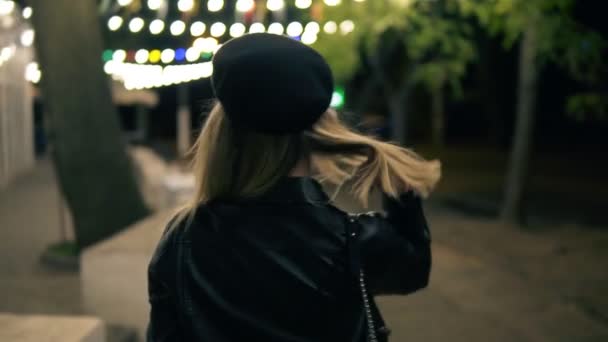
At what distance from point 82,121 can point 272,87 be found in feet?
22.5

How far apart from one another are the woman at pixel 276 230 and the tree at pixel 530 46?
9.30m

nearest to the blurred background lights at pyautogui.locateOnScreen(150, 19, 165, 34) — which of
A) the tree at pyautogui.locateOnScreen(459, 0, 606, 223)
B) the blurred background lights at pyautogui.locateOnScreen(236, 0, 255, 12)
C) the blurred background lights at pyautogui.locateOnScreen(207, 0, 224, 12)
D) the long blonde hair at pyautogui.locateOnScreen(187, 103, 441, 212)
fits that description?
the blurred background lights at pyautogui.locateOnScreen(207, 0, 224, 12)

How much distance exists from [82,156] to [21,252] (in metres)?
2.34

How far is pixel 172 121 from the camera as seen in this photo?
170ft

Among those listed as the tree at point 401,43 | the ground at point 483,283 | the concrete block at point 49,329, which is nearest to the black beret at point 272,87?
the concrete block at point 49,329

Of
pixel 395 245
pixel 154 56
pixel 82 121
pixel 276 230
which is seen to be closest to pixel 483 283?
pixel 82 121

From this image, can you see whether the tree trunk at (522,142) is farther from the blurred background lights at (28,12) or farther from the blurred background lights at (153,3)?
Answer: the blurred background lights at (28,12)

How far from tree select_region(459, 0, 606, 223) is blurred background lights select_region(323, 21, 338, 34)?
422cm

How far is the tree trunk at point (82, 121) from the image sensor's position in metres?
8.02

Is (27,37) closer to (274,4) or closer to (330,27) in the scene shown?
(274,4)

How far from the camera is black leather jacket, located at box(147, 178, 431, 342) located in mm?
1701

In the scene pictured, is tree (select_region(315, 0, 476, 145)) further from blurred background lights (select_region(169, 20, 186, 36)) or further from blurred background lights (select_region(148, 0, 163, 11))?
blurred background lights (select_region(148, 0, 163, 11))

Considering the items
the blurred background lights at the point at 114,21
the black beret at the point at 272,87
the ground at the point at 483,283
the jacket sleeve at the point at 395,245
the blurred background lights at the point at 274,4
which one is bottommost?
the ground at the point at 483,283

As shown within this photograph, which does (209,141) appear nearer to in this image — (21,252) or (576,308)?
(576,308)
